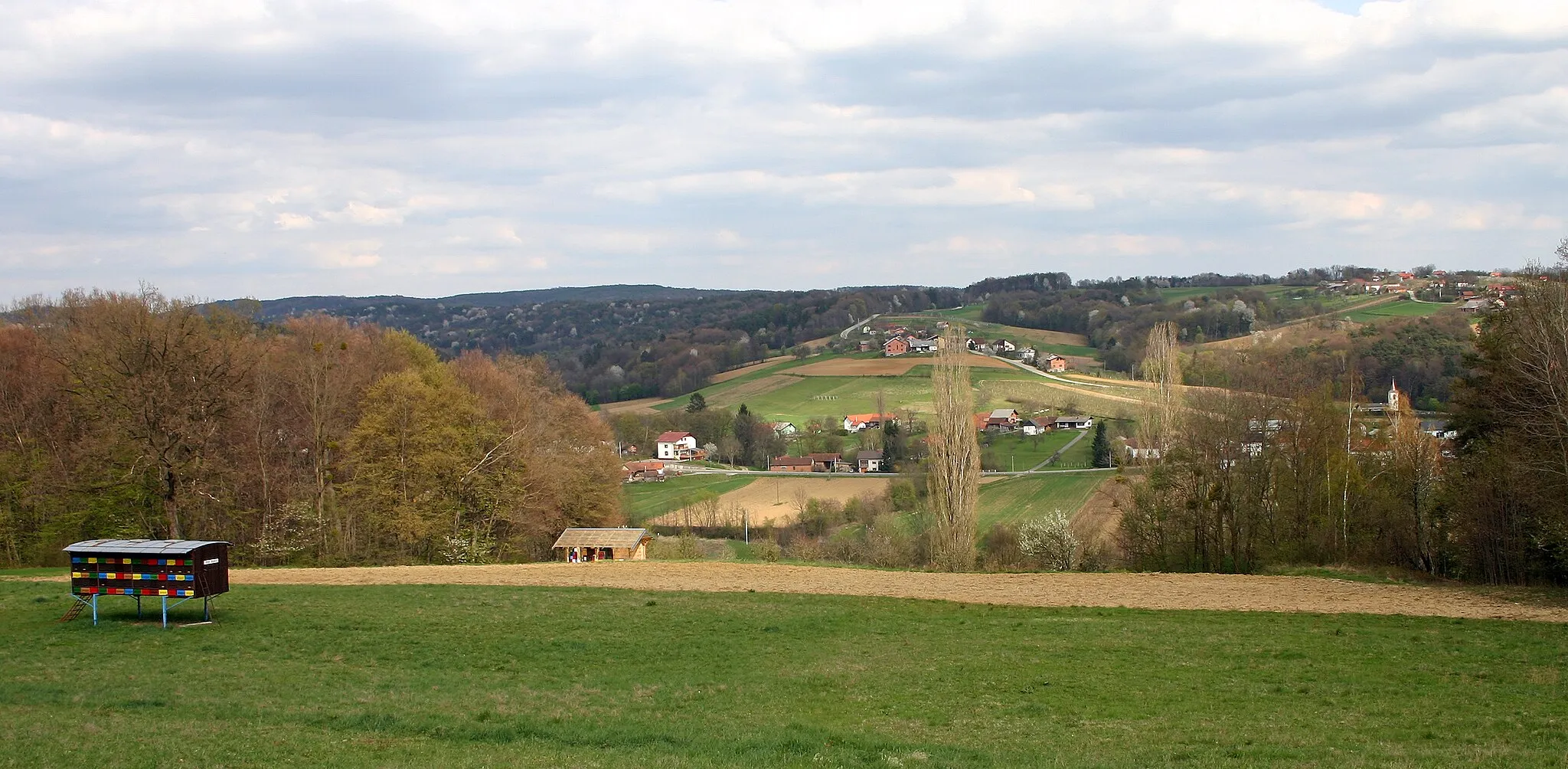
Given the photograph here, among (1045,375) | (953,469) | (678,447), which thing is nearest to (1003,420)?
(1045,375)

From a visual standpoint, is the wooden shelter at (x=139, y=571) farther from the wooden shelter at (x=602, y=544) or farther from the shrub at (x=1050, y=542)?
the shrub at (x=1050, y=542)

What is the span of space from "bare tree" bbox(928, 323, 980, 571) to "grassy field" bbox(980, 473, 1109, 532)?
613 inches

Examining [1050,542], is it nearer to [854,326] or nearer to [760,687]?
[760,687]

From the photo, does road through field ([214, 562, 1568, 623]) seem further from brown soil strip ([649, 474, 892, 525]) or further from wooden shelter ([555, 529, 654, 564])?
brown soil strip ([649, 474, 892, 525])

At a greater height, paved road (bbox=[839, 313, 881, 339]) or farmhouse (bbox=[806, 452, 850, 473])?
paved road (bbox=[839, 313, 881, 339])

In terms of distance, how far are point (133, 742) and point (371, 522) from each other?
32989 mm

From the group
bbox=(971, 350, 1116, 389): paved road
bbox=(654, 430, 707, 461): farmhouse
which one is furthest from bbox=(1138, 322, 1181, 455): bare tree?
bbox=(654, 430, 707, 461): farmhouse

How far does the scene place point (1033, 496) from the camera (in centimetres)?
7262

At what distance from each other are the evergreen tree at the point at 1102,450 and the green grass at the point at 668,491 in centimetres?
3104

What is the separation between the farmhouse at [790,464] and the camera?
10031 centimetres

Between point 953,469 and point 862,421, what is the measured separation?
218ft

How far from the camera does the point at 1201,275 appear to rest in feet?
641

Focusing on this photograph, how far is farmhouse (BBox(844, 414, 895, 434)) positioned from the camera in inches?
4343

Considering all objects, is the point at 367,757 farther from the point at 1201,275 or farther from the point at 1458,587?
the point at 1201,275
